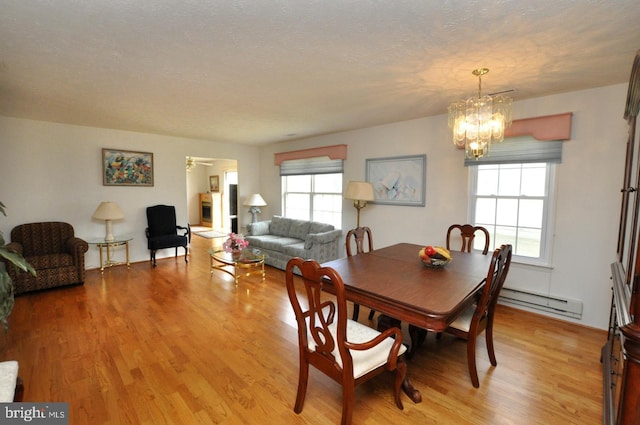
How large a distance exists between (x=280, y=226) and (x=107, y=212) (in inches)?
108

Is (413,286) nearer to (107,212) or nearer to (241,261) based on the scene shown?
(241,261)

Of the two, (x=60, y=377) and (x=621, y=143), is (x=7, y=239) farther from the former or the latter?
(x=621, y=143)

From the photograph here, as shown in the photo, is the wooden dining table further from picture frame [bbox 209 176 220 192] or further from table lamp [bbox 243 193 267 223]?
picture frame [bbox 209 176 220 192]

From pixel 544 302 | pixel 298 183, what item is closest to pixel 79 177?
pixel 298 183

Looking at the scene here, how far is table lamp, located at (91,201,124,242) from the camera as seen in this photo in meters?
4.44

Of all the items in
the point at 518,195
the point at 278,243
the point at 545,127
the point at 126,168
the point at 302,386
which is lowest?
the point at 302,386

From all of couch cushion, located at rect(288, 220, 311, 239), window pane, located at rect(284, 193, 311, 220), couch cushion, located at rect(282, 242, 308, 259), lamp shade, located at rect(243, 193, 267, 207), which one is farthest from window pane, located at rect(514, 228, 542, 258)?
lamp shade, located at rect(243, 193, 267, 207)

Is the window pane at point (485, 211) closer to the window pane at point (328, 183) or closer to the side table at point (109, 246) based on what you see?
the window pane at point (328, 183)

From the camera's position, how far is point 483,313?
6.61 feet

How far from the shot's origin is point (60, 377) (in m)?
2.11

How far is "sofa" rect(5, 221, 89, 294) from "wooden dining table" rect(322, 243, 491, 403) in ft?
12.1

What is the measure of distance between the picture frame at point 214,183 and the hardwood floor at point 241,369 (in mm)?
6219

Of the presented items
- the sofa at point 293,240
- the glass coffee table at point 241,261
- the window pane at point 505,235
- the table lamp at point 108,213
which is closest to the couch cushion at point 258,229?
the sofa at point 293,240

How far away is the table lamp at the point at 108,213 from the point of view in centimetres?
444
